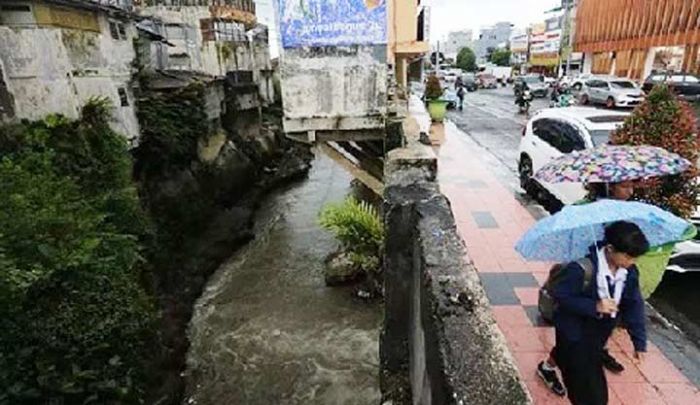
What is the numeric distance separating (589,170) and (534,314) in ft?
6.08

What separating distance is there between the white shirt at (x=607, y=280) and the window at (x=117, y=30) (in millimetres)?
13083

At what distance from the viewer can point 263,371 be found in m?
8.19

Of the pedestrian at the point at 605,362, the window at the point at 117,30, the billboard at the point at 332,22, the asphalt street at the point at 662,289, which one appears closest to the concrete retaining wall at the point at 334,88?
the billboard at the point at 332,22

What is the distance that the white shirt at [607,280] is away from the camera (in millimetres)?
2801

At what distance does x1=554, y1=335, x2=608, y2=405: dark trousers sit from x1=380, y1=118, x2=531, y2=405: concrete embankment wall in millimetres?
623

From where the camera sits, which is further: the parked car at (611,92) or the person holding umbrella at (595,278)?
the parked car at (611,92)

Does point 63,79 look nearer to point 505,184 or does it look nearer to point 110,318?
point 110,318

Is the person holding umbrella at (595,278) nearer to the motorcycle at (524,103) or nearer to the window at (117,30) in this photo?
the window at (117,30)

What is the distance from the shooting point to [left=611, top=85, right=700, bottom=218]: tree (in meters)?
5.00

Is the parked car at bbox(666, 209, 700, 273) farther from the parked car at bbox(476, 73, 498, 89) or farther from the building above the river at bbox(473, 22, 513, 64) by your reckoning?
the building above the river at bbox(473, 22, 513, 64)

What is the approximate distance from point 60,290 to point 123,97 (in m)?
6.90

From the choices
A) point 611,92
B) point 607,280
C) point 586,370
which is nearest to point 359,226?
point 586,370

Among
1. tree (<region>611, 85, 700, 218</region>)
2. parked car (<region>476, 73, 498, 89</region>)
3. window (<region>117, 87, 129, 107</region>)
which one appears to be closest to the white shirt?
tree (<region>611, 85, 700, 218</region>)

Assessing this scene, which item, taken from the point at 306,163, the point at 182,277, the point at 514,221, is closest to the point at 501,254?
the point at 514,221
